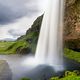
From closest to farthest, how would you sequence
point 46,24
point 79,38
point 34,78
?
point 34,78
point 79,38
point 46,24

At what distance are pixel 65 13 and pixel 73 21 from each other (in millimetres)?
5111

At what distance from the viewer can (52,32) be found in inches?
3652

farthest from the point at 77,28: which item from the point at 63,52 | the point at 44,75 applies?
the point at 44,75

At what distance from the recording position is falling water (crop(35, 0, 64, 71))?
88.7 m

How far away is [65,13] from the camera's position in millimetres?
94312

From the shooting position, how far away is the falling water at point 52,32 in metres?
88.7

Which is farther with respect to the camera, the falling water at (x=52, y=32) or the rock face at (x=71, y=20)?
the rock face at (x=71, y=20)

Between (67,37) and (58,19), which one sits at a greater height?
(58,19)

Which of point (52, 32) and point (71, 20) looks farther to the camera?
point (52, 32)

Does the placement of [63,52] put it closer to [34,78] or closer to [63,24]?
[63,24]

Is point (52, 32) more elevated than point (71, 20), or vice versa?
point (71, 20)

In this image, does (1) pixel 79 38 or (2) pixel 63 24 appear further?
(2) pixel 63 24

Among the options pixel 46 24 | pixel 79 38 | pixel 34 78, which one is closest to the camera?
pixel 34 78

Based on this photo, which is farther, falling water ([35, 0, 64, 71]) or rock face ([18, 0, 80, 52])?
rock face ([18, 0, 80, 52])
